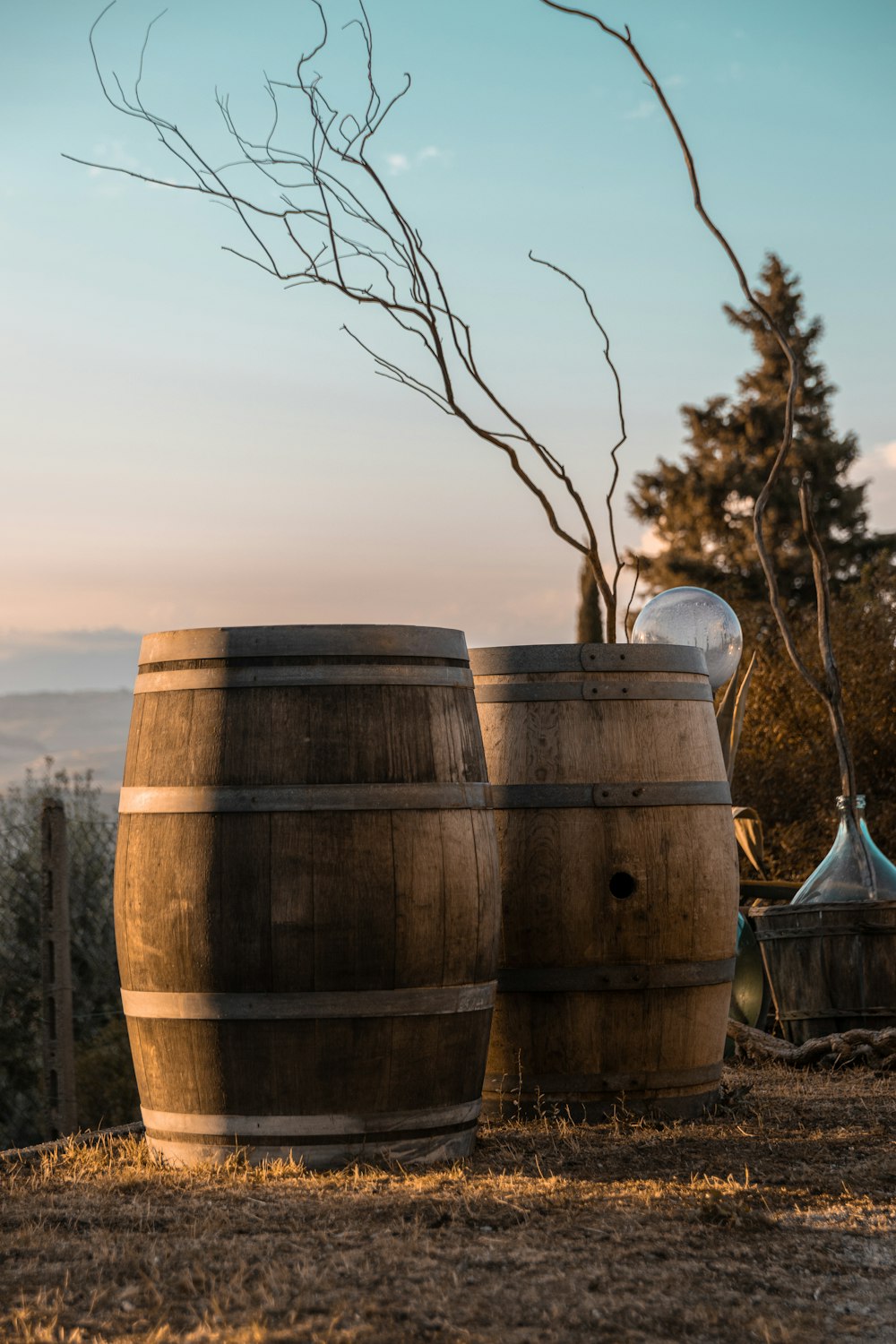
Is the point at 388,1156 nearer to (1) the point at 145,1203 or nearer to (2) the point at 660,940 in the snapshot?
(1) the point at 145,1203

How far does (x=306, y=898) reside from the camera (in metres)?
3.47

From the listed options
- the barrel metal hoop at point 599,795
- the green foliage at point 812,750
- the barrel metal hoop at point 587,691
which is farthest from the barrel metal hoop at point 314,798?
the green foliage at point 812,750

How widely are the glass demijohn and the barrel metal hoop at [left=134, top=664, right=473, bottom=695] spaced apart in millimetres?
Result: 2890

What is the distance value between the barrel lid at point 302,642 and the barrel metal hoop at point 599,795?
0.65 m

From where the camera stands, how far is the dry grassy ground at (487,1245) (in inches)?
95.2

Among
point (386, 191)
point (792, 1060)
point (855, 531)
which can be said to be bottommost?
point (792, 1060)

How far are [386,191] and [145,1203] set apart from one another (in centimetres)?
367

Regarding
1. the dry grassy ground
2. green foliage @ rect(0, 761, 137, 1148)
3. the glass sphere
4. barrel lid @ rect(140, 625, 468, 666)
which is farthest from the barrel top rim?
green foliage @ rect(0, 761, 137, 1148)

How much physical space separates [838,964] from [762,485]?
2337 centimetres

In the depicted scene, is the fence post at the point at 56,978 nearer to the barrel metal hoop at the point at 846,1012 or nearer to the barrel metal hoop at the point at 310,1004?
the barrel metal hoop at the point at 310,1004

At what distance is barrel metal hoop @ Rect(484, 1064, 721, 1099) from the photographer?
413 centimetres

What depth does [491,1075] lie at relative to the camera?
4.22 metres

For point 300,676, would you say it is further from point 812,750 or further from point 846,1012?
point 812,750

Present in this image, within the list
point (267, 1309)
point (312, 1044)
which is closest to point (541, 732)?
point (312, 1044)
